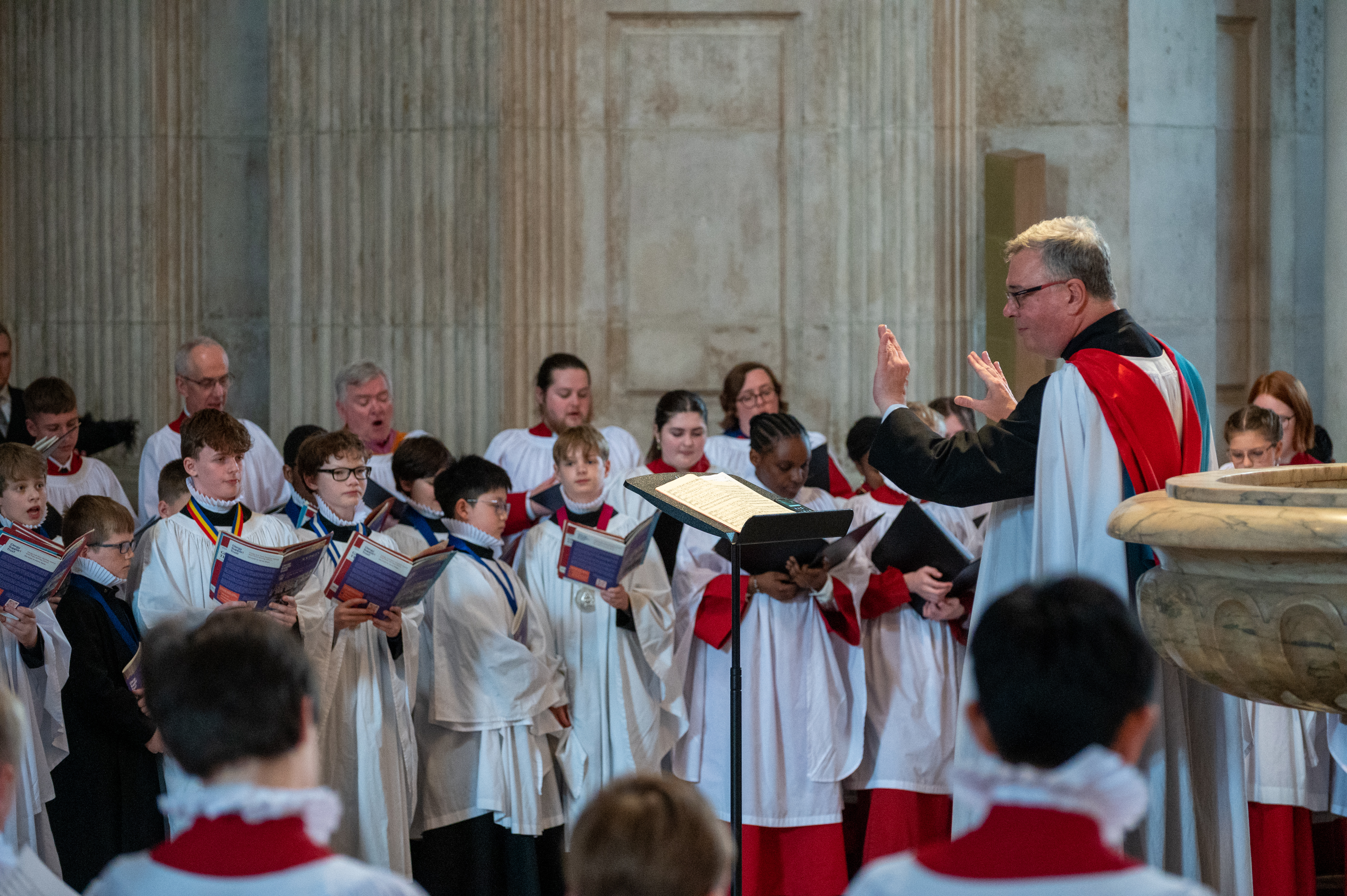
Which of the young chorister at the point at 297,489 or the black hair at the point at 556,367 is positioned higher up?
the black hair at the point at 556,367

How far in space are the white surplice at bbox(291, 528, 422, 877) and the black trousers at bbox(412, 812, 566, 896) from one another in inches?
9.5

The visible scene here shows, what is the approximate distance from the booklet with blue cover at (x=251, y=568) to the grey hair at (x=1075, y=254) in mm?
2259

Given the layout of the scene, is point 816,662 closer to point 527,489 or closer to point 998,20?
point 527,489

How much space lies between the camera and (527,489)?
7312 millimetres

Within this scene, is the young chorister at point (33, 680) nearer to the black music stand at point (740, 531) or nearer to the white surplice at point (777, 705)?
the black music stand at point (740, 531)

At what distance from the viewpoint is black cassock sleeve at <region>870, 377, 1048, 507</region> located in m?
3.96

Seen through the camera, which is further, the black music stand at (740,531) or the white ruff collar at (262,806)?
the black music stand at (740,531)

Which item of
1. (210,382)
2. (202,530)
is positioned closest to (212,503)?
(202,530)

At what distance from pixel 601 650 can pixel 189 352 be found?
8.13 feet

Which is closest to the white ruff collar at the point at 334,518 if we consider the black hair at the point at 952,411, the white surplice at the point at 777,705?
the white surplice at the point at 777,705

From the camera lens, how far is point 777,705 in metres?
5.93

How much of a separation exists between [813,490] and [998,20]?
4.36m

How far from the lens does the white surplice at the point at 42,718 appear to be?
4605 mm

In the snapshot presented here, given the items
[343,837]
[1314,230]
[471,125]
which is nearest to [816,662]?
[343,837]
